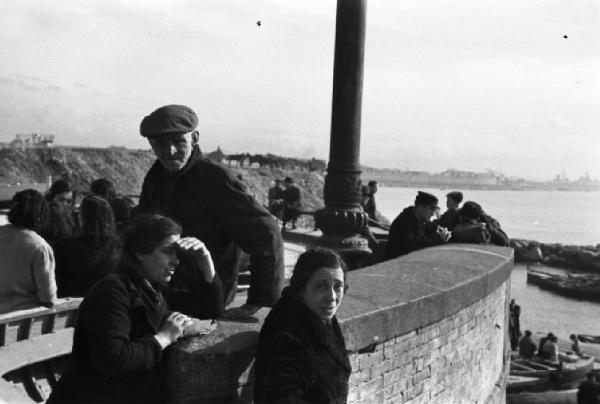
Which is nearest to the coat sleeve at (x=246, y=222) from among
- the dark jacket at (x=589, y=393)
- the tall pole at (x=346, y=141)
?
the tall pole at (x=346, y=141)

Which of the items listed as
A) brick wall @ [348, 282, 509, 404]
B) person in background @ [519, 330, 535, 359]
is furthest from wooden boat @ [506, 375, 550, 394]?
brick wall @ [348, 282, 509, 404]

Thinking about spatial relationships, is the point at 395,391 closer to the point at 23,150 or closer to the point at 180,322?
the point at 180,322

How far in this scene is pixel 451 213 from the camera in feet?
25.5

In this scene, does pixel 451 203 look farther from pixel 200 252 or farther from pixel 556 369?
pixel 556 369

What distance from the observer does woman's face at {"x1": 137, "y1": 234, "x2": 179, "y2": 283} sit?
2266 millimetres

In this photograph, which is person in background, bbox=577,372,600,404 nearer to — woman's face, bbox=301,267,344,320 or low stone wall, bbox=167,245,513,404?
low stone wall, bbox=167,245,513,404

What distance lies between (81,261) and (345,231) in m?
2.90

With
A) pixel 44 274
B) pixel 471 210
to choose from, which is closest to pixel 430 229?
pixel 471 210

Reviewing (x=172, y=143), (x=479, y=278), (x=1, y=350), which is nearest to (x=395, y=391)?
(x=479, y=278)

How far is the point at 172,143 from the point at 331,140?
385 centimetres

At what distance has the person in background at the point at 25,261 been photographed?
13.1ft

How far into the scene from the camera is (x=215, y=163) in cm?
276

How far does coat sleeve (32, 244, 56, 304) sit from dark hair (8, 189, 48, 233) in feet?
0.58

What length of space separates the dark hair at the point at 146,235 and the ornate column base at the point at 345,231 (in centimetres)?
421
